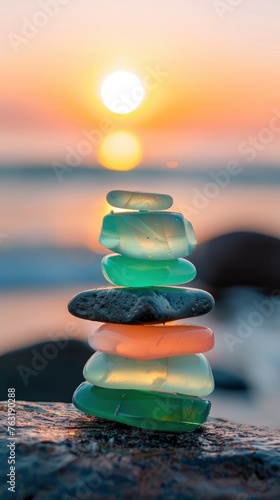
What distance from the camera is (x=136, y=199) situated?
2.85 meters

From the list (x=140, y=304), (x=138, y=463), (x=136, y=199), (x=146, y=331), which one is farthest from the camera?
(x=136, y=199)

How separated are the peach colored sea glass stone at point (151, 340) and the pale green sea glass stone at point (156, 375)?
6 centimetres

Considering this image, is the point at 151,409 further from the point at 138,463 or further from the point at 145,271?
the point at 145,271

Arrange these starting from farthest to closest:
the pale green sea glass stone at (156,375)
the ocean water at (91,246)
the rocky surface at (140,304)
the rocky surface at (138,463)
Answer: the ocean water at (91,246) < the pale green sea glass stone at (156,375) < the rocky surface at (140,304) < the rocky surface at (138,463)

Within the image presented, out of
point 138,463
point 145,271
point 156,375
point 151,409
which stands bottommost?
point 138,463

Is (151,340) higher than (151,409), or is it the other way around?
(151,340)

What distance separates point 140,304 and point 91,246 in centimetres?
717

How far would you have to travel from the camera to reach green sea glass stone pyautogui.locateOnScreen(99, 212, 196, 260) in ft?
9.21

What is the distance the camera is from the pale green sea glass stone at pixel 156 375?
2.75 metres

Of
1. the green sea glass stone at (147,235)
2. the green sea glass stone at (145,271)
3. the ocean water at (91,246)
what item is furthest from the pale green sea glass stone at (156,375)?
the ocean water at (91,246)

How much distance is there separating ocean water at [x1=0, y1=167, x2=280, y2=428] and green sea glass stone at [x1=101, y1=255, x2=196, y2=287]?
7.74ft

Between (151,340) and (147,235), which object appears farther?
(147,235)

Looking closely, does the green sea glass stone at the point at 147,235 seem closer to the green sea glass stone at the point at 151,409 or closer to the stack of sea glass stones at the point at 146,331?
the stack of sea glass stones at the point at 146,331

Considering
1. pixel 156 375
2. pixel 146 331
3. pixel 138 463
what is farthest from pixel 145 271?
pixel 138 463
